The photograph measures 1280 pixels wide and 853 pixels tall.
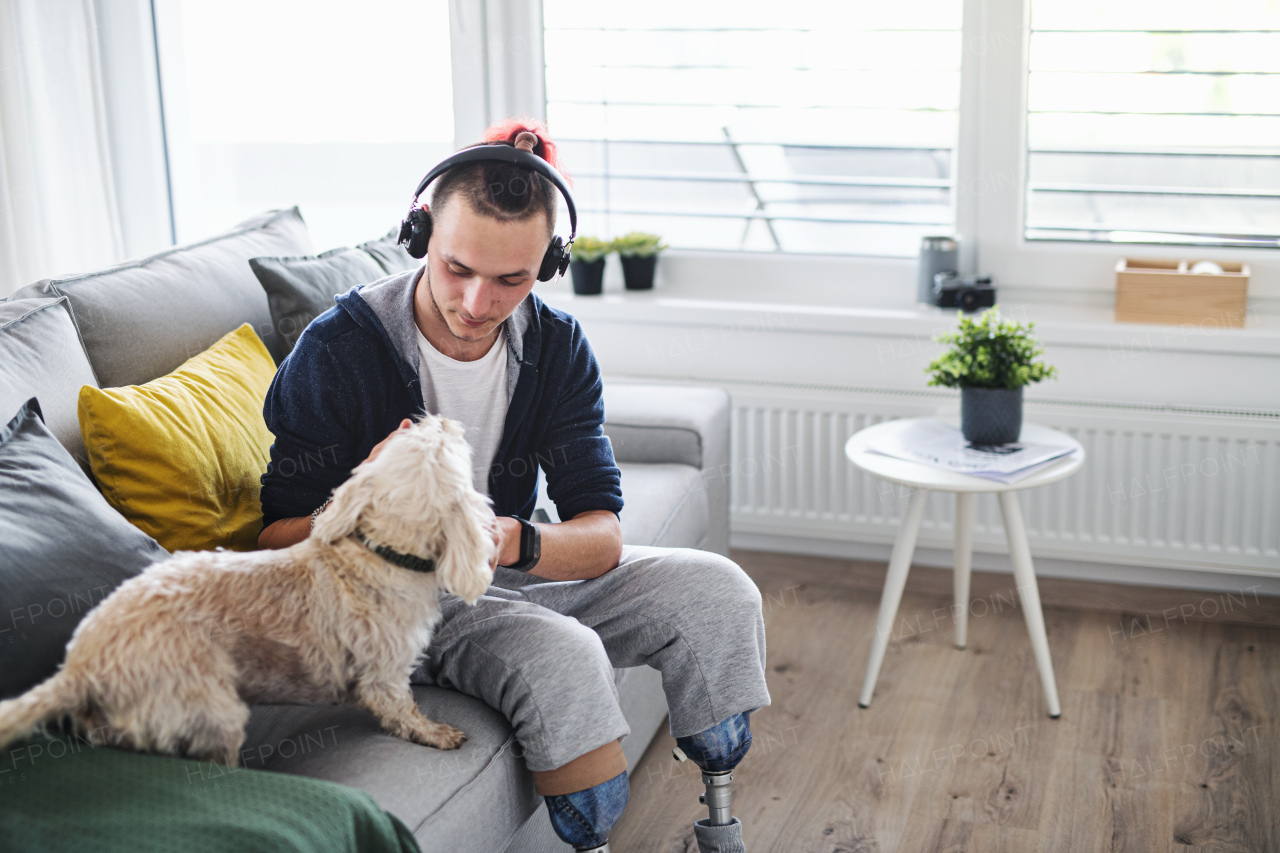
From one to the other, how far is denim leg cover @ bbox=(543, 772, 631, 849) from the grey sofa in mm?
53

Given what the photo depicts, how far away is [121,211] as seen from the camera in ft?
9.68

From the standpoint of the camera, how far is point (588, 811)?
49.5 inches

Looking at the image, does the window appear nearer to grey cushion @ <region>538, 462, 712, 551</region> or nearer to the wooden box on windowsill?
grey cushion @ <region>538, 462, 712, 551</region>

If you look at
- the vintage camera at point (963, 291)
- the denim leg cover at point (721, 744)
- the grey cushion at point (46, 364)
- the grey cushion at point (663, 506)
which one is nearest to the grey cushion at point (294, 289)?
the grey cushion at point (46, 364)

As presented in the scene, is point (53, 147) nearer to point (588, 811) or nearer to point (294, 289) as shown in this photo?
point (294, 289)

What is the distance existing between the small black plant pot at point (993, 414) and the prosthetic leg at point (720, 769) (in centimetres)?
95

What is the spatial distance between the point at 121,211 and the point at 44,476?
2.03 m

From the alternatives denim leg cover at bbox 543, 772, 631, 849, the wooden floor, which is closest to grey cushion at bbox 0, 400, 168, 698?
denim leg cover at bbox 543, 772, 631, 849

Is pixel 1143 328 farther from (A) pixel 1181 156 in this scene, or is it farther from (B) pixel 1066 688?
(B) pixel 1066 688

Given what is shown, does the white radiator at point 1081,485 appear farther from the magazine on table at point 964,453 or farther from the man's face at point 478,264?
the man's face at point 478,264

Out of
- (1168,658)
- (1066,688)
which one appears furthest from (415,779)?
(1168,658)

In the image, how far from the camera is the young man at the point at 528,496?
1.27 meters

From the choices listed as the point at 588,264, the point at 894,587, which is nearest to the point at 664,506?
the point at 894,587

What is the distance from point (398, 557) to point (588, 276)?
6.08 ft
